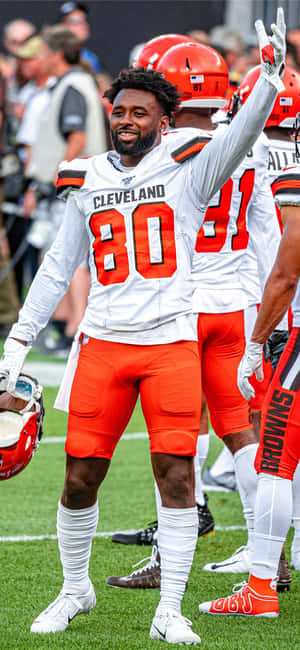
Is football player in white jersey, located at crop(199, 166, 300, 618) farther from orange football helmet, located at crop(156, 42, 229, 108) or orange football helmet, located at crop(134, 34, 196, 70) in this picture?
orange football helmet, located at crop(134, 34, 196, 70)

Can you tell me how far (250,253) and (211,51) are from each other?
1.01m

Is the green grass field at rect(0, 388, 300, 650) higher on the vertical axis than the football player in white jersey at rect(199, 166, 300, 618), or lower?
lower

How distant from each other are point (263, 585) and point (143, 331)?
1038mm

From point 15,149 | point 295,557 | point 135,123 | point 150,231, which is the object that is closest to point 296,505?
point 295,557

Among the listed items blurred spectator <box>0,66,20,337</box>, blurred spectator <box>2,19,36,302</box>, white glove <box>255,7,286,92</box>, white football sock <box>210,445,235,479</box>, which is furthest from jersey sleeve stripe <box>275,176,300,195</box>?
blurred spectator <box>0,66,20,337</box>

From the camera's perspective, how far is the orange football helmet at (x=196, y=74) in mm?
4938

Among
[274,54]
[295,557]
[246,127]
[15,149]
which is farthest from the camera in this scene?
[15,149]

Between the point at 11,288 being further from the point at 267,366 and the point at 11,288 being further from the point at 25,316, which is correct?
the point at 25,316

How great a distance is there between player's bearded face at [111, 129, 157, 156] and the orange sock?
1.58 m

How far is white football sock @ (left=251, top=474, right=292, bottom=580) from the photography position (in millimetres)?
4109

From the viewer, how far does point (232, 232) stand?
4715mm

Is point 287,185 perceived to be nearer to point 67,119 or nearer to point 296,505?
point 296,505

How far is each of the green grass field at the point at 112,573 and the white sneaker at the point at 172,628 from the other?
40 millimetres

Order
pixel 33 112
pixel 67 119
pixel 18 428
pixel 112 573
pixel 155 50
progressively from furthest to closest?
pixel 33 112
pixel 67 119
pixel 155 50
pixel 112 573
pixel 18 428
